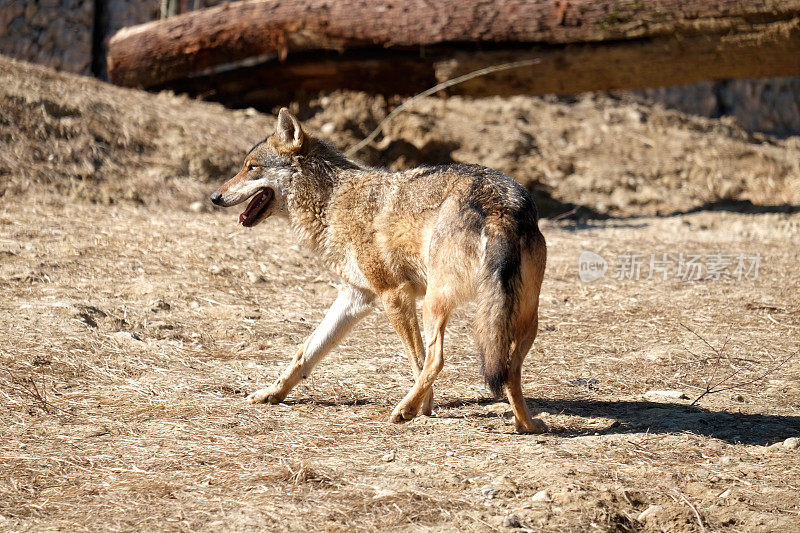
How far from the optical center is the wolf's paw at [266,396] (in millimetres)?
5648

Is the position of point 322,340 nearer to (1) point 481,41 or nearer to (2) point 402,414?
(2) point 402,414

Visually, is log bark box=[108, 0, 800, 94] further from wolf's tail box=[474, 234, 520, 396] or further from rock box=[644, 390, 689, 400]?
wolf's tail box=[474, 234, 520, 396]

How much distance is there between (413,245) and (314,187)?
1.16 metres

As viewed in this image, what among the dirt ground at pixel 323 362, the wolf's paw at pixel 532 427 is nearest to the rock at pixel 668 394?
the dirt ground at pixel 323 362

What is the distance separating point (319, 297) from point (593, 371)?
2.79 metres

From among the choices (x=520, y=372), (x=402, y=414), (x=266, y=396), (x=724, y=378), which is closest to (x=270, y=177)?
(x=266, y=396)

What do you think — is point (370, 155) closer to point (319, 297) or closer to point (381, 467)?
point (319, 297)

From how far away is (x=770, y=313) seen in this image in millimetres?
7773

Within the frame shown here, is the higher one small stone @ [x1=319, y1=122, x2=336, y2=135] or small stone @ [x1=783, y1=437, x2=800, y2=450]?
small stone @ [x1=319, y1=122, x2=336, y2=135]

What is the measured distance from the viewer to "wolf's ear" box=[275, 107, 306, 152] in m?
6.39

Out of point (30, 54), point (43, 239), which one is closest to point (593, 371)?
point (43, 239)

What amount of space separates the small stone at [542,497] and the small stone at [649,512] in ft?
1.37

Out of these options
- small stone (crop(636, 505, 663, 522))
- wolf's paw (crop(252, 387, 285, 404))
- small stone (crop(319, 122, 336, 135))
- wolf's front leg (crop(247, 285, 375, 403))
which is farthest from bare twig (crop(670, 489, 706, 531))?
small stone (crop(319, 122, 336, 135))

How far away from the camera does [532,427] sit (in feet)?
16.7
